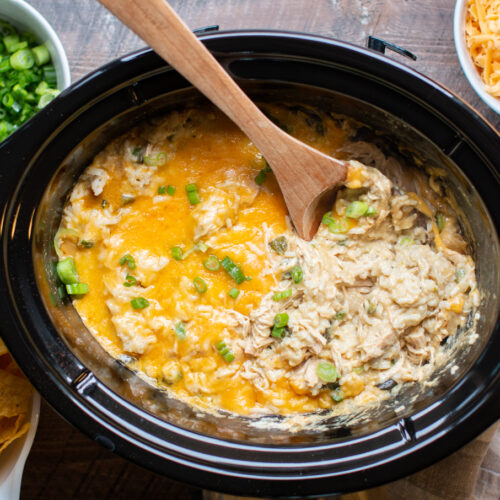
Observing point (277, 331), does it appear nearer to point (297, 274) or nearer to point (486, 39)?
point (297, 274)

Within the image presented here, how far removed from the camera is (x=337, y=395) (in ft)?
6.39

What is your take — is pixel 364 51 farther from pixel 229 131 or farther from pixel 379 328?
pixel 379 328

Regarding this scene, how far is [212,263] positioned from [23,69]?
101cm

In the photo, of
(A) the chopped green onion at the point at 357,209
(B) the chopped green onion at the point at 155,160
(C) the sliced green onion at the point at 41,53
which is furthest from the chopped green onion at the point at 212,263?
(C) the sliced green onion at the point at 41,53

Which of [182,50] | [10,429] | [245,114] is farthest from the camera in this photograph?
[10,429]

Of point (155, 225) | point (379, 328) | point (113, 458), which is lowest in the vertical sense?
point (113, 458)

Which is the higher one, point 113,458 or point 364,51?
point 364,51

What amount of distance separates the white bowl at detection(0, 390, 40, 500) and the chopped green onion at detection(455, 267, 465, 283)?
1.46m

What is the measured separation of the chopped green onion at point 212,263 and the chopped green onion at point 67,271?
1.41 feet

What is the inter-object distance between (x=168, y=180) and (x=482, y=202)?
0.98m

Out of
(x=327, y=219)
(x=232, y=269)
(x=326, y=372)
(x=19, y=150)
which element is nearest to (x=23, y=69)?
(x=19, y=150)

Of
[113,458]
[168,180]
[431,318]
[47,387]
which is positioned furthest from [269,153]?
→ [113,458]

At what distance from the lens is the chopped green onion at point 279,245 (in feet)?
6.44

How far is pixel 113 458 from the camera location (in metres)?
2.30
